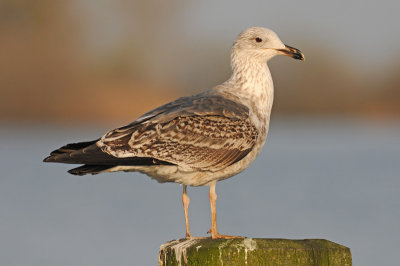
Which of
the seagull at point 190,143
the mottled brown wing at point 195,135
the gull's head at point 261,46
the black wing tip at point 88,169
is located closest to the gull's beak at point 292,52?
the gull's head at point 261,46

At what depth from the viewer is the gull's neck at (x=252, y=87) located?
724 cm

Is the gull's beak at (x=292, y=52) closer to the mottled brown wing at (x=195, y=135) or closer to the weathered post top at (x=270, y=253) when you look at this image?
the mottled brown wing at (x=195, y=135)

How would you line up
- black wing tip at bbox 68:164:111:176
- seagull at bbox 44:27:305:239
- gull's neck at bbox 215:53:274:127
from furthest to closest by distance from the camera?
gull's neck at bbox 215:53:274:127 < seagull at bbox 44:27:305:239 < black wing tip at bbox 68:164:111:176

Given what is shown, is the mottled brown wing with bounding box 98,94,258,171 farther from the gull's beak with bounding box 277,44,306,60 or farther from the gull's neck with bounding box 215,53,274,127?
the gull's beak with bounding box 277,44,306,60

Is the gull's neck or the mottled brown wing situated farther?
the gull's neck

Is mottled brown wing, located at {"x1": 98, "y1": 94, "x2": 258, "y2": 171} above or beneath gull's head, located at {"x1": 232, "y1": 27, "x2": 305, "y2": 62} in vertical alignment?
beneath

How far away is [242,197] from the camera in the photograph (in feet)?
54.2

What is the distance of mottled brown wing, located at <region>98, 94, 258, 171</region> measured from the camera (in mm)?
6621

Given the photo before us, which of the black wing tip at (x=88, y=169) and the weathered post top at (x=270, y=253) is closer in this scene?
the weathered post top at (x=270, y=253)

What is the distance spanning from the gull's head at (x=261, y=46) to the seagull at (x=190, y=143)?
580mm

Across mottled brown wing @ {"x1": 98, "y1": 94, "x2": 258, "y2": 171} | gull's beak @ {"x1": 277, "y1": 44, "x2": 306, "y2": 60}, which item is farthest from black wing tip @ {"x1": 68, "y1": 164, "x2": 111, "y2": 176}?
gull's beak @ {"x1": 277, "y1": 44, "x2": 306, "y2": 60}

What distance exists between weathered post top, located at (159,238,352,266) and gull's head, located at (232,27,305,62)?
3111mm

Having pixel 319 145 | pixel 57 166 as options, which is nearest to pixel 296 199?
pixel 57 166

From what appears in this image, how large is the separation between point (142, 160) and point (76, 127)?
75.9 ft
